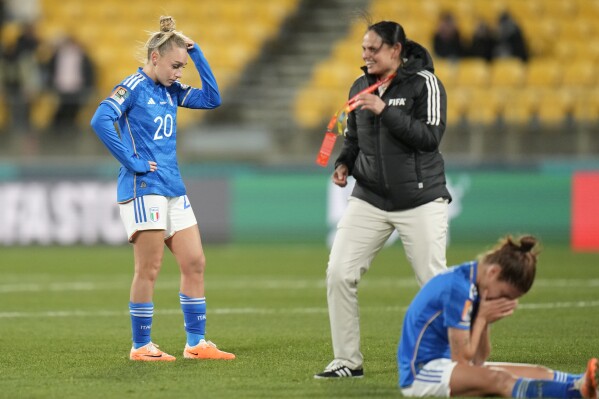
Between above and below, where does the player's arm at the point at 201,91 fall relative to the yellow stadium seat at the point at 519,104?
above

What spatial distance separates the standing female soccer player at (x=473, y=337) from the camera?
637 centimetres

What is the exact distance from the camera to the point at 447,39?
822 inches

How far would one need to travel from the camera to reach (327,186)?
722 inches

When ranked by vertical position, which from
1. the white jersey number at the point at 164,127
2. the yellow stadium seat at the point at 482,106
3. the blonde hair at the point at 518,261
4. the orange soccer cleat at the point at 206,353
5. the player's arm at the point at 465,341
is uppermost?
the white jersey number at the point at 164,127

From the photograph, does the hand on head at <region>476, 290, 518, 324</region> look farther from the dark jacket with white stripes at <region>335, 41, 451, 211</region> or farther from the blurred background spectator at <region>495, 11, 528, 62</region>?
the blurred background spectator at <region>495, 11, 528, 62</region>

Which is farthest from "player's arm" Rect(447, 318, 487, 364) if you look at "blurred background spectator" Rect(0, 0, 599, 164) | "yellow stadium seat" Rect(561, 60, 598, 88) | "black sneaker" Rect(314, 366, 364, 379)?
"yellow stadium seat" Rect(561, 60, 598, 88)

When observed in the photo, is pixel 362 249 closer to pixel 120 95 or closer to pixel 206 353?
pixel 206 353

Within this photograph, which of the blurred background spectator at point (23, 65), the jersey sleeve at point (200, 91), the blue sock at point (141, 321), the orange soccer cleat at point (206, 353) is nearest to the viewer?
the blue sock at point (141, 321)

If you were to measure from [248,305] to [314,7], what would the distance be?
45.3 ft

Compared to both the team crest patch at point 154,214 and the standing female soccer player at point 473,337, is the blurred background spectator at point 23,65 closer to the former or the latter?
the team crest patch at point 154,214

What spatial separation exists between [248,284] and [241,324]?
336 cm

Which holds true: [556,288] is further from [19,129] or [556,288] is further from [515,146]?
[19,129]

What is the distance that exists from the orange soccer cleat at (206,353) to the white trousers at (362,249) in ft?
4.17

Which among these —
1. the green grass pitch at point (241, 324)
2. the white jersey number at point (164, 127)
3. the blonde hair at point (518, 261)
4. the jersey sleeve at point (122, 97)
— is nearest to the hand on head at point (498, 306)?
the blonde hair at point (518, 261)
